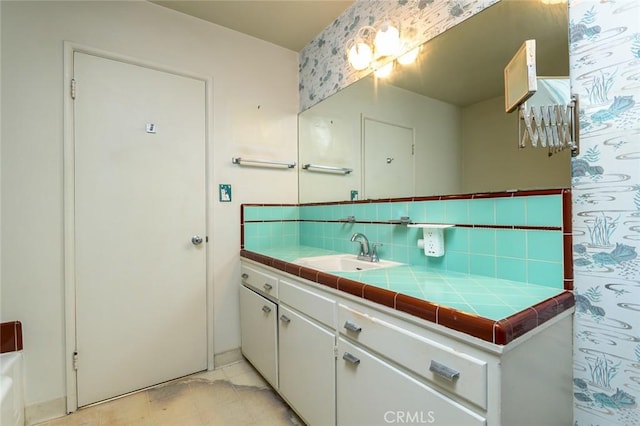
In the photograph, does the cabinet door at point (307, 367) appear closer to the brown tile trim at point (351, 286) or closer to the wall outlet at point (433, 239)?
the brown tile trim at point (351, 286)

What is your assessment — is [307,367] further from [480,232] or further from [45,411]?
[45,411]

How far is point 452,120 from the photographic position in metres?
1.39

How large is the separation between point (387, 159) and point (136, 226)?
62.9 inches

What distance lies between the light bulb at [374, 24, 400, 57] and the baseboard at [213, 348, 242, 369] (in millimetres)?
2199

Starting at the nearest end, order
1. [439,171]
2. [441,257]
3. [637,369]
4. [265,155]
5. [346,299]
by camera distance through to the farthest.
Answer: [637,369], [346,299], [441,257], [439,171], [265,155]

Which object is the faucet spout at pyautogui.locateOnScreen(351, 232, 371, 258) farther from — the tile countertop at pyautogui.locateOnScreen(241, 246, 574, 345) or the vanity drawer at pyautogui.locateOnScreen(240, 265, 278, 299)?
A: the vanity drawer at pyautogui.locateOnScreen(240, 265, 278, 299)

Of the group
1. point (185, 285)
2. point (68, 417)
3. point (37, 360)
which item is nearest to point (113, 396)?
point (68, 417)

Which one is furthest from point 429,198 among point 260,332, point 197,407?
point 197,407

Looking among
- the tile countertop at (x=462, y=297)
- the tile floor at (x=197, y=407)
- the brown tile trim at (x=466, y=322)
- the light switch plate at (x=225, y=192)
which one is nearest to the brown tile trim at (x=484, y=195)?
the tile countertop at (x=462, y=297)

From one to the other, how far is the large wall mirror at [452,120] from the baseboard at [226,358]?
1.32 meters

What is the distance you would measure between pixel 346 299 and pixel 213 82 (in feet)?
5.84

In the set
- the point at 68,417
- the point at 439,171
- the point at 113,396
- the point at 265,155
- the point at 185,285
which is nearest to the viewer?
the point at 439,171

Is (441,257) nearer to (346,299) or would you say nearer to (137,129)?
(346,299)

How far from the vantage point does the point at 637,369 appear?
86 cm
